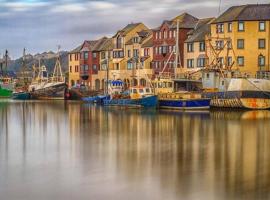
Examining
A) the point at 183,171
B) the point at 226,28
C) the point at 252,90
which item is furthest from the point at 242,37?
the point at 183,171

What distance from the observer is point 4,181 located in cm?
2505

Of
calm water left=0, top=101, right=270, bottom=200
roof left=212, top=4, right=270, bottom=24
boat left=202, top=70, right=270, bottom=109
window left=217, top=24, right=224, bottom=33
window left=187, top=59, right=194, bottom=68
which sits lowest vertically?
calm water left=0, top=101, right=270, bottom=200

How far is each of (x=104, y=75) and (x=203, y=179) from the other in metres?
102

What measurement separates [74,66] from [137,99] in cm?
6624

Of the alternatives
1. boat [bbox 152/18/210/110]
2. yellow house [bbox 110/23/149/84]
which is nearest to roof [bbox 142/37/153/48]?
yellow house [bbox 110/23/149/84]

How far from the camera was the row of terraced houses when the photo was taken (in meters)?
87.8

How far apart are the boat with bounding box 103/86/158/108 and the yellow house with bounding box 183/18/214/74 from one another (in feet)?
52.2

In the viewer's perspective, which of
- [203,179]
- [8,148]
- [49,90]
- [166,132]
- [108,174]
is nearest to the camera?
[203,179]

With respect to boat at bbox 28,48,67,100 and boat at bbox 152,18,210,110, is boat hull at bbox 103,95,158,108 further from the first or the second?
boat at bbox 28,48,67,100

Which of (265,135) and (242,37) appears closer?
(265,135)

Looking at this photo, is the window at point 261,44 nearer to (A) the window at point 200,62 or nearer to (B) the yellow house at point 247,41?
(B) the yellow house at point 247,41

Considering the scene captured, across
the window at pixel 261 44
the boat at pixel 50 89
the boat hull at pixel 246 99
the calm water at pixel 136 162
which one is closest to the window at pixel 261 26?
the window at pixel 261 44

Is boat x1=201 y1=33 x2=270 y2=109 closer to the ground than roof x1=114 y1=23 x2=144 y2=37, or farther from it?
closer to the ground

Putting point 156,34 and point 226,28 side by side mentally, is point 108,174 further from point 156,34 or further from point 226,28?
point 156,34
